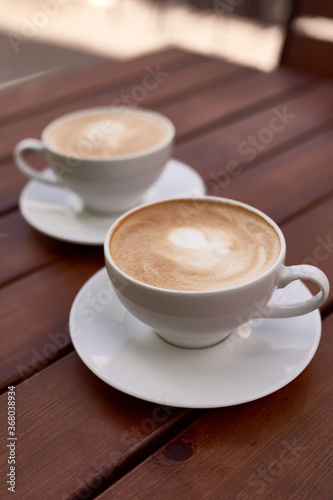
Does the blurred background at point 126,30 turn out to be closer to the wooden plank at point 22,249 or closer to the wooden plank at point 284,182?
the wooden plank at point 284,182

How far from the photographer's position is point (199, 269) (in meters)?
0.56

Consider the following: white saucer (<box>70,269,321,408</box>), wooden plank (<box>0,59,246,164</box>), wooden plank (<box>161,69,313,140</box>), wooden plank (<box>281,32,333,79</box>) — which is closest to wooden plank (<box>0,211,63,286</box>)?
white saucer (<box>70,269,321,408</box>)

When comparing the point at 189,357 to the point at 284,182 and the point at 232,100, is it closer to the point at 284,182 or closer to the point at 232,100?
the point at 284,182

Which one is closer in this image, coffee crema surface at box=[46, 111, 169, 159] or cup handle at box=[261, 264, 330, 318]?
cup handle at box=[261, 264, 330, 318]

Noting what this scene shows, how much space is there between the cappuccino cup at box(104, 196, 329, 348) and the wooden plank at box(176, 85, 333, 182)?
11.9 inches

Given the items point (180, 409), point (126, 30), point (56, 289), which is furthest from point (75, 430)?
point (126, 30)

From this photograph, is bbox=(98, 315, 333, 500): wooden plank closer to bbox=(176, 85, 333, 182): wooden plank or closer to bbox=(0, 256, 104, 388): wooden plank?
bbox=(0, 256, 104, 388): wooden plank

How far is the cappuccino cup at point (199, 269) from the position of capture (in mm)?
516


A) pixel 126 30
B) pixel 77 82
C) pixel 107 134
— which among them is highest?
pixel 107 134

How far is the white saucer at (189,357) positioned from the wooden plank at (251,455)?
0.07ft

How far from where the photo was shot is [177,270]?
21.9 inches

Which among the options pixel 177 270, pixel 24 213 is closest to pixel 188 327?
pixel 177 270

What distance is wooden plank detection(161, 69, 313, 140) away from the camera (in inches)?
43.0

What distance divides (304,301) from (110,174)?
0.33 metres
